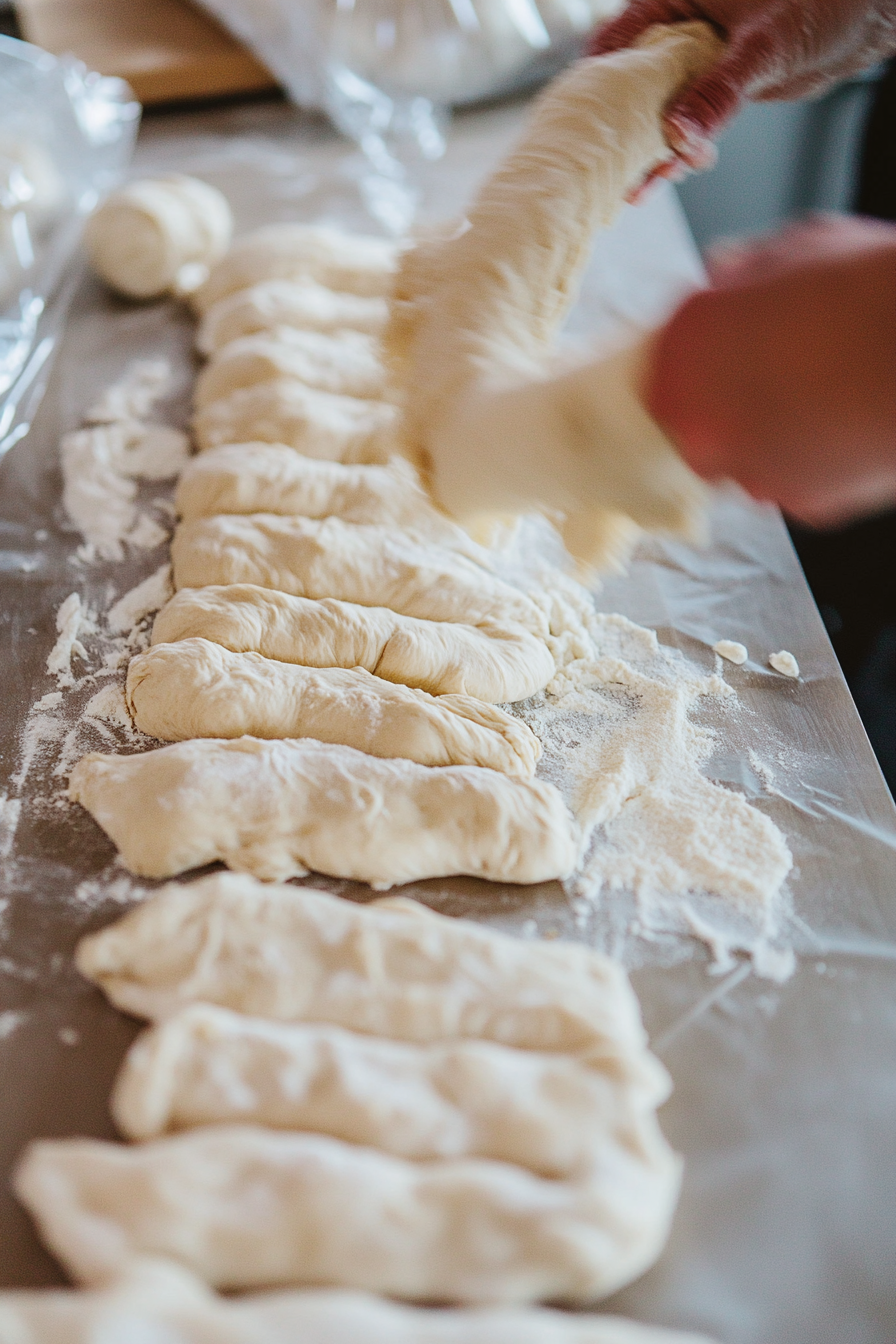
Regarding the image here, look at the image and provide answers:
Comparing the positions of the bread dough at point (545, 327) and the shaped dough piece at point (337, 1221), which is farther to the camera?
the bread dough at point (545, 327)

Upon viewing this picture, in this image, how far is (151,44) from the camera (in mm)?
3576

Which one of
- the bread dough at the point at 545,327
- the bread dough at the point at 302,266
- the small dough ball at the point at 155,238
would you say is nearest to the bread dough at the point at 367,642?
the bread dough at the point at 545,327

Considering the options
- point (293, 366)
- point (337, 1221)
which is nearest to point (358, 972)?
point (337, 1221)

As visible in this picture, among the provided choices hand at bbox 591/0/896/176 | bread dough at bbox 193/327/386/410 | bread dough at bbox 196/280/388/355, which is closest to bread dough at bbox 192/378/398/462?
bread dough at bbox 193/327/386/410

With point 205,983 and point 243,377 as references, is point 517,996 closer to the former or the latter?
point 205,983

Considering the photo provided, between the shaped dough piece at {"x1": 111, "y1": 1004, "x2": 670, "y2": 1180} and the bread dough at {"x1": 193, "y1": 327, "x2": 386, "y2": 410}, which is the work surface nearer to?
the shaped dough piece at {"x1": 111, "y1": 1004, "x2": 670, "y2": 1180}

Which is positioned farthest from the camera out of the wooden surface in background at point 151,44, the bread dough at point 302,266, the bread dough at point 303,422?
the wooden surface in background at point 151,44

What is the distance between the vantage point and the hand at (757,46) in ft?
5.82

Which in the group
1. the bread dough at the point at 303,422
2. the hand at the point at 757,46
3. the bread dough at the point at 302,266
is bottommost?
the bread dough at the point at 303,422

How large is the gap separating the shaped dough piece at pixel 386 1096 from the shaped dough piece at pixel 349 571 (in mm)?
856

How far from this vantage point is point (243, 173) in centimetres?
335

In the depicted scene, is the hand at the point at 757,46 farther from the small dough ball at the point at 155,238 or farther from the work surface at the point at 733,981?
the small dough ball at the point at 155,238

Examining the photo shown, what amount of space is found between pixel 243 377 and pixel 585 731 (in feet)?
3.74

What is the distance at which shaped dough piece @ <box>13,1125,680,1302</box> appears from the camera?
40.8 inches
